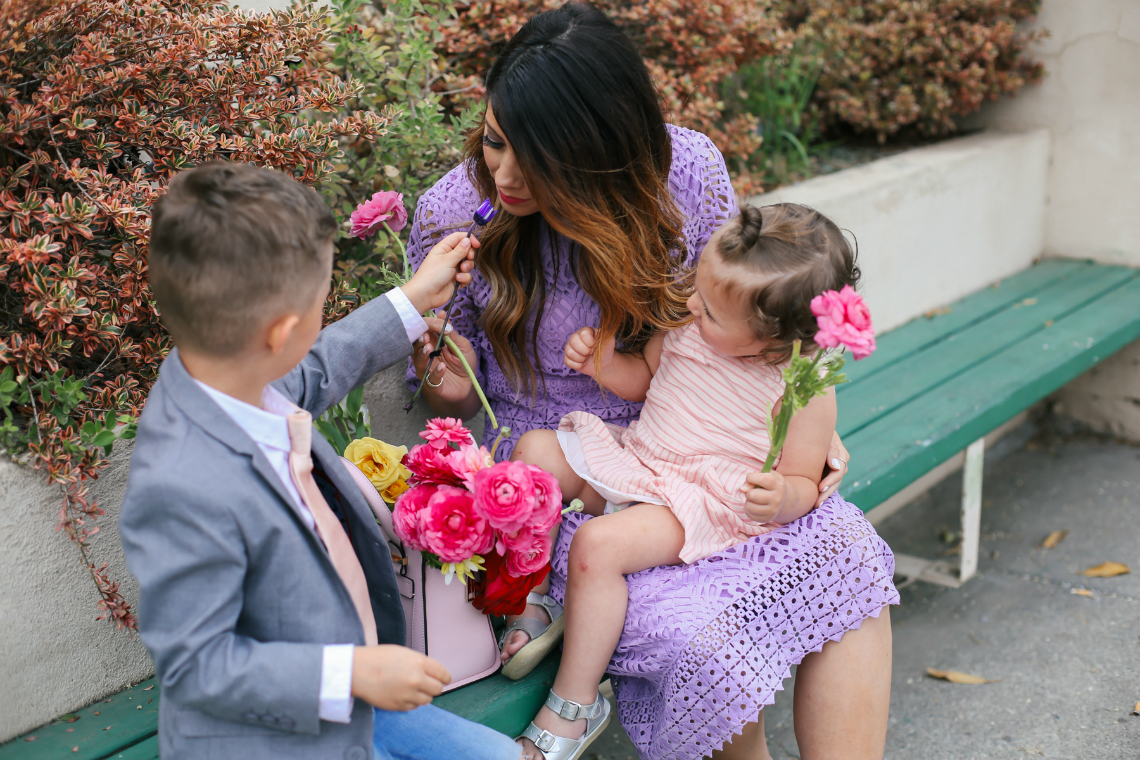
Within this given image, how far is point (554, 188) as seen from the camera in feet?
6.24

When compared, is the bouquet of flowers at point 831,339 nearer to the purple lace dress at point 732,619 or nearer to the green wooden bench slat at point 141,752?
the purple lace dress at point 732,619

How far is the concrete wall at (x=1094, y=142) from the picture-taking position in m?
4.12

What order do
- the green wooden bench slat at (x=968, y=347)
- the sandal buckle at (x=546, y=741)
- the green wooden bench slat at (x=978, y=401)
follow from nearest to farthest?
the sandal buckle at (x=546, y=741) → the green wooden bench slat at (x=978, y=401) → the green wooden bench slat at (x=968, y=347)

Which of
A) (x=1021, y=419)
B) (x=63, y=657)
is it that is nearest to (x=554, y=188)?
(x=63, y=657)

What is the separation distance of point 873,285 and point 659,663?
2.37 m

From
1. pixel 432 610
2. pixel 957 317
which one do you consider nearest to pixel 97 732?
pixel 432 610

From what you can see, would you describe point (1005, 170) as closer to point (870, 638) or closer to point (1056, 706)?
point (1056, 706)

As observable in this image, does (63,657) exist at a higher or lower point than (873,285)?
higher

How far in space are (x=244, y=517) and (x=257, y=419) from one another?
156 millimetres

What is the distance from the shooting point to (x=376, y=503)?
68.1 inches

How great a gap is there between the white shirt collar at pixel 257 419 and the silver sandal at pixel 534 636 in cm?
71

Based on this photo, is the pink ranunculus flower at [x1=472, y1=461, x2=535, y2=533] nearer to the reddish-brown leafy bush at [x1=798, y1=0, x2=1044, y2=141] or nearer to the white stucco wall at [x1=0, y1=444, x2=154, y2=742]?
the white stucco wall at [x1=0, y1=444, x2=154, y2=742]

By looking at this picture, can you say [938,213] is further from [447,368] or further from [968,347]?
[447,368]

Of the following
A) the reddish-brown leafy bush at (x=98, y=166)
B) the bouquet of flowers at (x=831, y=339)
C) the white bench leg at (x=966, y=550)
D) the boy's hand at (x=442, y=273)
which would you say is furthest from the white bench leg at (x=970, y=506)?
the reddish-brown leafy bush at (x=98, y=166)
